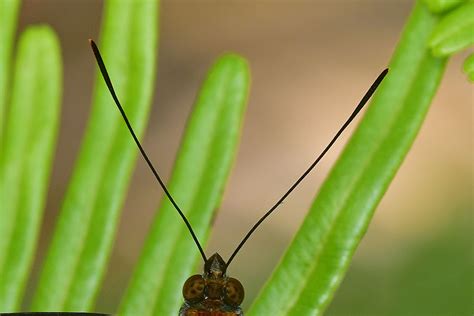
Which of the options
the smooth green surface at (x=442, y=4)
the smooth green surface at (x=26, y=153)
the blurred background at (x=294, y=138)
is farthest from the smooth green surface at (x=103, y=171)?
the blurred background at (x=294, y=138)

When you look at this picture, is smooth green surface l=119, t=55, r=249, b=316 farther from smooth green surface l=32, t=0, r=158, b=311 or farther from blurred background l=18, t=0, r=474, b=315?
blurred background l=18, t=0, r=474, b=315

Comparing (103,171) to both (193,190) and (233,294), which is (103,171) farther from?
(233,294)

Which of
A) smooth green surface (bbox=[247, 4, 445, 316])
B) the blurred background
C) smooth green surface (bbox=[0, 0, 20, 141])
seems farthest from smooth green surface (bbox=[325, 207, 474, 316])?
smooth green surface (bbox=[0, 0, 20, 141])

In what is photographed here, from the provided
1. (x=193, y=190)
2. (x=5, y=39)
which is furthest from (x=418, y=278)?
(x=5, y=39)

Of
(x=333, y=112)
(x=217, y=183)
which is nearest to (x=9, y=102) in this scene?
(x=217, y=183)

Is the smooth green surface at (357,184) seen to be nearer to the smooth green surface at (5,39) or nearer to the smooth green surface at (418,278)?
the smooth green surface at (5,39)
